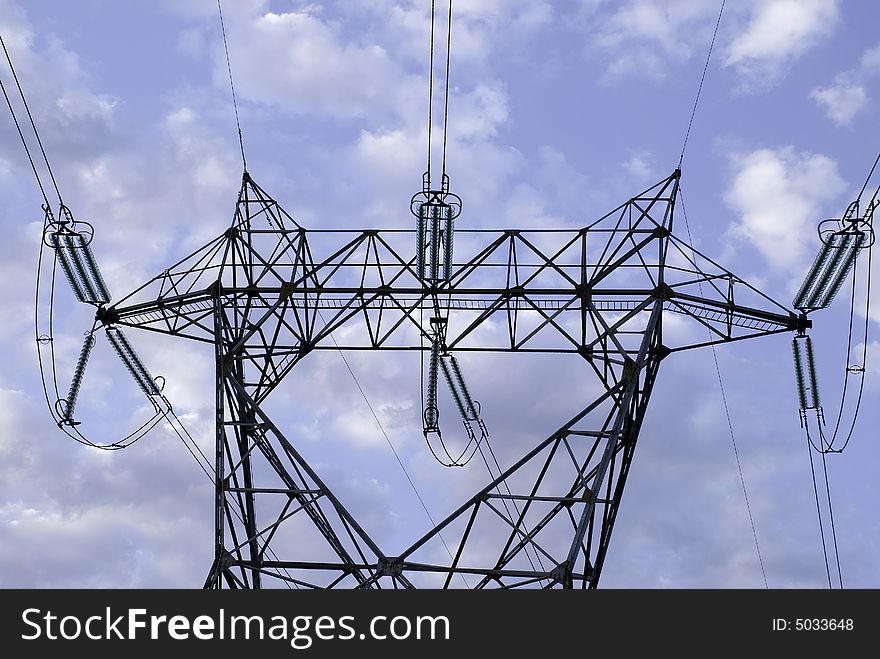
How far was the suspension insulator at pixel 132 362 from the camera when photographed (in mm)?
27969

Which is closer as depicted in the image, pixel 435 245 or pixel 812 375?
pixel 435 245

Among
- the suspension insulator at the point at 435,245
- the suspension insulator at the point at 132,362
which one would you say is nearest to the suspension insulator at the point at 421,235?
the suspension insulator at the point at 435,245

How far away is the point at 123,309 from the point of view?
28.3 m

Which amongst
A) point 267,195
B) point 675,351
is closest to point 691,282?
point 675,351

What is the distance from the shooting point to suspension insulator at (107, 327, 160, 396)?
91.8 ft

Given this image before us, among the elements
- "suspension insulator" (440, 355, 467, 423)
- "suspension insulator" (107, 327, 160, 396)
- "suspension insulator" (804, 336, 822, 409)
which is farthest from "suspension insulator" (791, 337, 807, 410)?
"suspension insulator" (107, 327, 160, 396)

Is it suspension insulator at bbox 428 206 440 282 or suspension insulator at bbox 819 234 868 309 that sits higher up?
suspension insulator at bbox 428 206 440 282

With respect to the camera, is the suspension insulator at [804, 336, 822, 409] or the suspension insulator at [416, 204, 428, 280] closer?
the suspension insulator at [416, 204, 428, 280]

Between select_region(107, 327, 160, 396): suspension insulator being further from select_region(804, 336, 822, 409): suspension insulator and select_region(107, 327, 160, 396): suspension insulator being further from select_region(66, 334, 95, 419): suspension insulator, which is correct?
select_region(804, 336, 822, 409): suspension insulator

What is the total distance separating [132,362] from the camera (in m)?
28.3

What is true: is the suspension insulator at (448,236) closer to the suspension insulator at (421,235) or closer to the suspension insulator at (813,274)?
the suspension insulator at (421,235)

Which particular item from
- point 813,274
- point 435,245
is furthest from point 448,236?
point 813,274

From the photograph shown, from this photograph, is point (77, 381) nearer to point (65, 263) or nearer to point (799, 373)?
point (65, 263)
